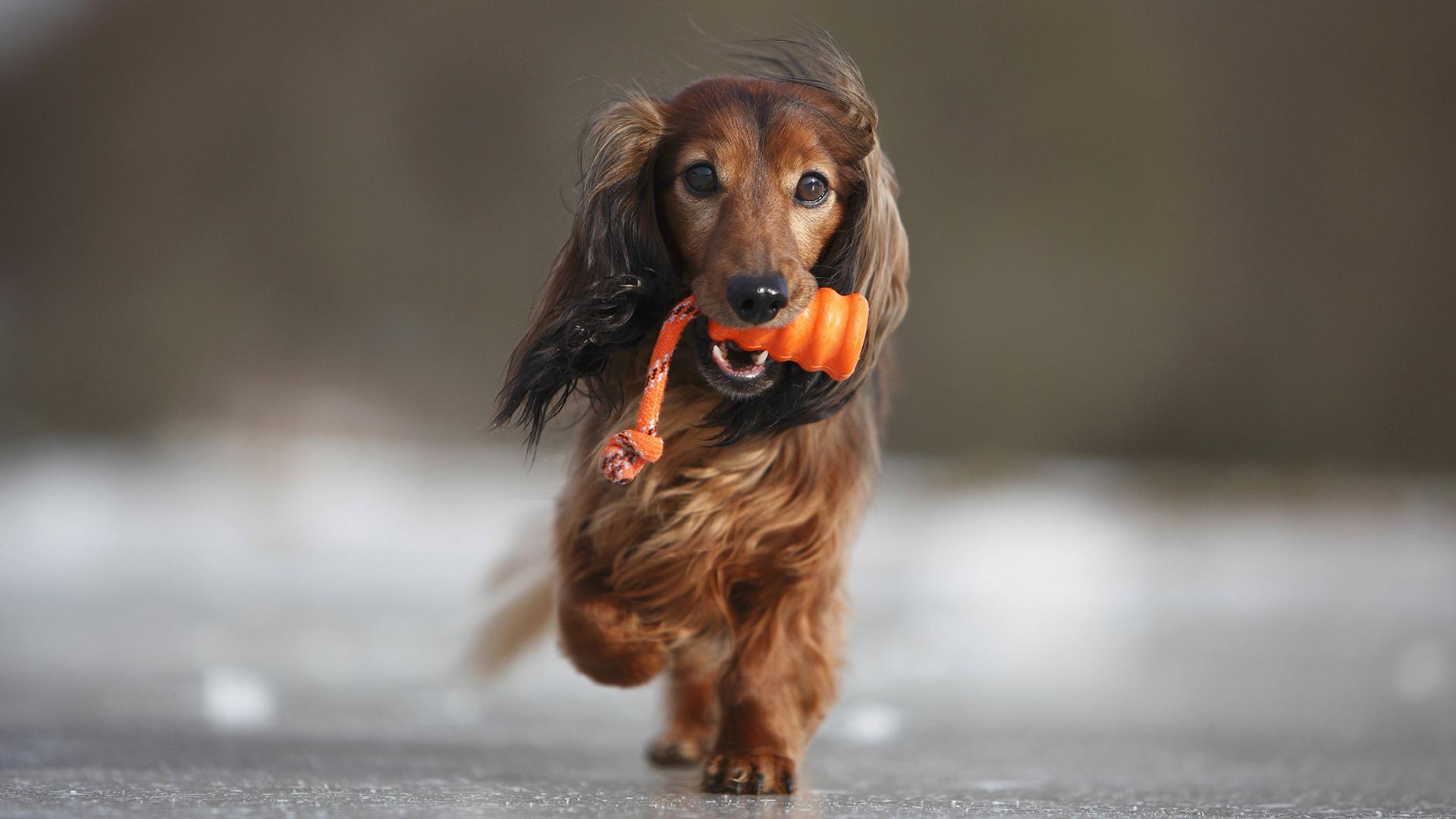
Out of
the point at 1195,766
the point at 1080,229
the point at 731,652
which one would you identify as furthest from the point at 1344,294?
the point at 731,652

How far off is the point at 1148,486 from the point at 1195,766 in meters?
7.20

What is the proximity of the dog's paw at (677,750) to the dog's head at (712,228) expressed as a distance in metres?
0.76

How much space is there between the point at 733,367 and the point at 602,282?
0.22 metres

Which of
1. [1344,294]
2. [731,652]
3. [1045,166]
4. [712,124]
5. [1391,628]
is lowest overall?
[731,652]

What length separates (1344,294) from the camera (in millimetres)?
10477

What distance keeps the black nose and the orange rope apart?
0.11m

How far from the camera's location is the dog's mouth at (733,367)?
206 cm

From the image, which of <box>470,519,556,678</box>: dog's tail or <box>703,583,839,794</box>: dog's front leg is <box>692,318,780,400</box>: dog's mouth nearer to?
<box>703,583,839,794</box>: dog's front leg

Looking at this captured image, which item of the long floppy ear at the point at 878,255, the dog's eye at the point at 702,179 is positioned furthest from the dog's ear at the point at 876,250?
the dog's eye at the point at 702,179

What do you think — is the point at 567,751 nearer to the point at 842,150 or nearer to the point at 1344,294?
the point at 842,150

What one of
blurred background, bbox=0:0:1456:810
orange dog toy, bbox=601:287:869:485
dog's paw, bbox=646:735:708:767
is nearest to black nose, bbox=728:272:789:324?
orange dog toy, bbox=601:287:869:485

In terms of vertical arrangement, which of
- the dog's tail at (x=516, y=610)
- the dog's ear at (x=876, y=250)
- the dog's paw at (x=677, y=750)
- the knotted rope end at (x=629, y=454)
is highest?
the dog's ear at (x=876, y=250)

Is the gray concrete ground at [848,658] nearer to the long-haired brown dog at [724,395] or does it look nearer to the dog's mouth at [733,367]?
the long-haired brown dog at [724,395]

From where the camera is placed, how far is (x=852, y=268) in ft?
7.13
